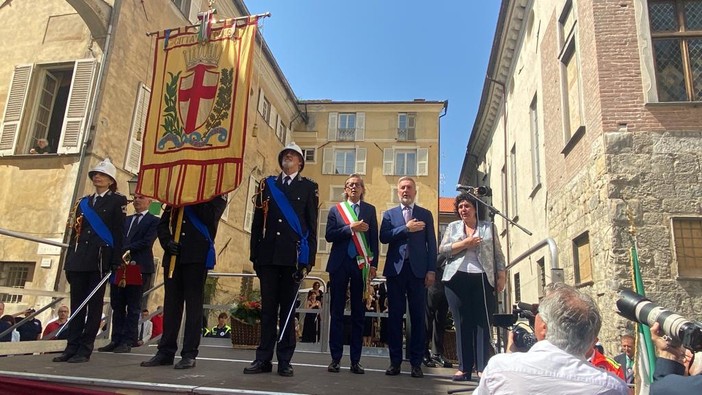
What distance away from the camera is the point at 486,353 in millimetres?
4641

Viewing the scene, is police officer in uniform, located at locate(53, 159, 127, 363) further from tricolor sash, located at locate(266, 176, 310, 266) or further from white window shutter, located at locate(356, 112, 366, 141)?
white window shutter, located at locate(356, 112, 366, 141)

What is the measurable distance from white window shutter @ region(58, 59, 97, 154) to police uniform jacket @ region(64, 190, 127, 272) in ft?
27.0

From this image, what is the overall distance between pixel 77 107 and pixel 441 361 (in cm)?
1097

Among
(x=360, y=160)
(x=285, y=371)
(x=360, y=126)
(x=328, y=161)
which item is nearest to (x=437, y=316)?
(x=285, y=371)

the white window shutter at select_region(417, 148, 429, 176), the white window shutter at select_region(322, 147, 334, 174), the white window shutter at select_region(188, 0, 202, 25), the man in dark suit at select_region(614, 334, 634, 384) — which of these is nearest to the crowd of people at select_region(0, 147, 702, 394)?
the man in dark suit at select_region(614, 334, 634, 384)

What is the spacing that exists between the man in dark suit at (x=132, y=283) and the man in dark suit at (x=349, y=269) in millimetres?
2624

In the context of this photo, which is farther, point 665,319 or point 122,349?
point 122,349

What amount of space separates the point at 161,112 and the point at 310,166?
2641cm

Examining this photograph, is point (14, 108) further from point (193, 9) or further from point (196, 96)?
point (196, 96)

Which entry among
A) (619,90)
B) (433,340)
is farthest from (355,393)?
(619,90)

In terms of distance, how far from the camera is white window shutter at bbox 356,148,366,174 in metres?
31.1

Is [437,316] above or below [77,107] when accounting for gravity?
below

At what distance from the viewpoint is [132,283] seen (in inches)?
246

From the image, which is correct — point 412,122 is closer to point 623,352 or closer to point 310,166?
point 310,166
